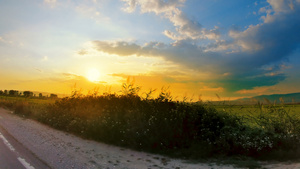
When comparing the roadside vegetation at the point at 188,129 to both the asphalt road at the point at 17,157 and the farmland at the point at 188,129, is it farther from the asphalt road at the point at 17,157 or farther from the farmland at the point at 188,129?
the asphalt road at the point at 17,157

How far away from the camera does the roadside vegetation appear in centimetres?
901

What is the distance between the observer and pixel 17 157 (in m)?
7.95

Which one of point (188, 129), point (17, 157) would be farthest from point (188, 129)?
point (17, 157)

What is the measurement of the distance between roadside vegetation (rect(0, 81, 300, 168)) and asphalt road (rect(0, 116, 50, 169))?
11.7 feet

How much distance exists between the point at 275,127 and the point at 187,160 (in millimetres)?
4559

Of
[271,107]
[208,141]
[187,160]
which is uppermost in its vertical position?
[271,107]

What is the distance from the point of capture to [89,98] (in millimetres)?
15781

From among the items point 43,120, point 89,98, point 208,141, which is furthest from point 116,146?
point 43,120

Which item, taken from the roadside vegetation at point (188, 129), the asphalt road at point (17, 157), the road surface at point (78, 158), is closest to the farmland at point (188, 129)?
the roadside vegetation at point (188, 129)

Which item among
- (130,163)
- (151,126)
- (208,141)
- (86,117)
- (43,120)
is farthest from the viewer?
(43,120)

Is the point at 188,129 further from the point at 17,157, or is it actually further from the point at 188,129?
the point at 17,157

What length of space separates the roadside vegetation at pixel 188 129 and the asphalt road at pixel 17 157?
11.7 ft

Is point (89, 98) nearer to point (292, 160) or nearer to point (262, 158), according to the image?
point (262, 158)

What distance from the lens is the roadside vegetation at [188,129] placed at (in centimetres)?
901
